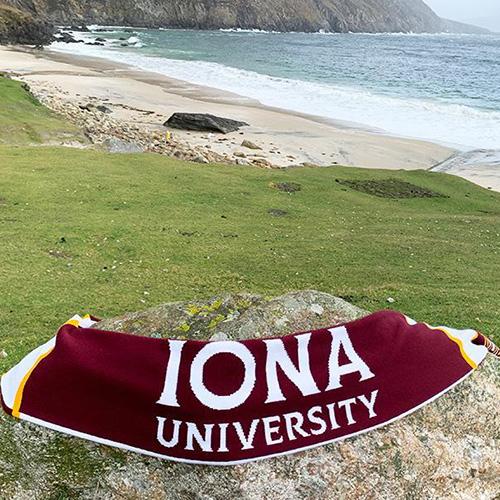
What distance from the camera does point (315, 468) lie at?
3.21m

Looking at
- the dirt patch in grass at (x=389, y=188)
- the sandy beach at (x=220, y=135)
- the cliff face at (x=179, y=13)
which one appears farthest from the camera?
the cliff face at (x=179, y=13)

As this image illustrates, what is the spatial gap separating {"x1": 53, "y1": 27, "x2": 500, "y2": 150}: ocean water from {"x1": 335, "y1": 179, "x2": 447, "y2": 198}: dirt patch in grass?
1872 cm

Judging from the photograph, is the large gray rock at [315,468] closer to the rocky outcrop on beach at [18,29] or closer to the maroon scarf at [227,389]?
the maroon scarf at [227,389]

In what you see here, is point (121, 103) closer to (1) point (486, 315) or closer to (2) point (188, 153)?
(2) point (188, 153)

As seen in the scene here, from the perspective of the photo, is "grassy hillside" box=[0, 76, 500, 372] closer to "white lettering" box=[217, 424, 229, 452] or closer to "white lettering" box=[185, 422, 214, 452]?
"white lettering" box=[185, 422, 214, 452]

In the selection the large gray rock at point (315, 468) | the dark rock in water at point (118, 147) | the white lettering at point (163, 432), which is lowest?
the dark rock in water at point (118, 147)

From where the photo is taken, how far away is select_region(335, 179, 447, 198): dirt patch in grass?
19.5 m

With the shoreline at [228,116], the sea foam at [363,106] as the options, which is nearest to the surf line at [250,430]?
the shoreline at [228,116]

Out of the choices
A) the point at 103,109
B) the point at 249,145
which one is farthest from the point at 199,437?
the point at 103,109

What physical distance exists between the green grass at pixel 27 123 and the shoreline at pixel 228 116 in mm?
5144

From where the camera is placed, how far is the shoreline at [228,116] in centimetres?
3091

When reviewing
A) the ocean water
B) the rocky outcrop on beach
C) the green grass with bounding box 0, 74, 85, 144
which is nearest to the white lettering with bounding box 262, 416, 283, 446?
the green grass with bounding box 0, 74, 85, 144

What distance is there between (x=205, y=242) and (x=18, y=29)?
7752cm

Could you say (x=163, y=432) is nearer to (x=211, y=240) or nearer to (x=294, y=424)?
(x=294, y=424)
